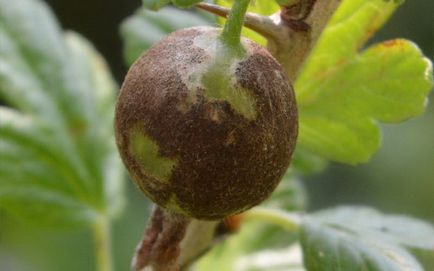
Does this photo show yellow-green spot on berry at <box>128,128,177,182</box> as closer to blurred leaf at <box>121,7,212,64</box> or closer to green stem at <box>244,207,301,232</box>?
green stem at <box>244,207,301,232</box>

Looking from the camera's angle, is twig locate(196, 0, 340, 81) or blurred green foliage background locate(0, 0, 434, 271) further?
blurred green foliage background locate(0, 0, 434, 271)

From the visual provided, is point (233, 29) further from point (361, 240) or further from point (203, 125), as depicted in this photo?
point (361, 240)

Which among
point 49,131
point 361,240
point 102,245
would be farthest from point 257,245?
point 361,240

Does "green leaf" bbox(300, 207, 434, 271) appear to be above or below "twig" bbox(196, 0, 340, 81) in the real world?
below

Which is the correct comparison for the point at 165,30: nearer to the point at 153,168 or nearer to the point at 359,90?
the point at 359,90

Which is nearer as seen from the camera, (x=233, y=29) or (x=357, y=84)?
(x=233, y=29)

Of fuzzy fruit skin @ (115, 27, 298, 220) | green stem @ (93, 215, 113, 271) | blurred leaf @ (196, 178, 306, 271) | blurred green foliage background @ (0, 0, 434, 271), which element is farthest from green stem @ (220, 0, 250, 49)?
blurred green foliage background @ (0, 0, 434, 271)
